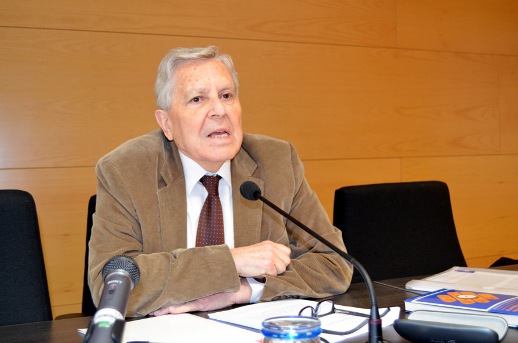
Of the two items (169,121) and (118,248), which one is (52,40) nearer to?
(169,121)

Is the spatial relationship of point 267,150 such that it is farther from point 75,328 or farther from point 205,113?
point 75,328

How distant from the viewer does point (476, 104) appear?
4.20 m

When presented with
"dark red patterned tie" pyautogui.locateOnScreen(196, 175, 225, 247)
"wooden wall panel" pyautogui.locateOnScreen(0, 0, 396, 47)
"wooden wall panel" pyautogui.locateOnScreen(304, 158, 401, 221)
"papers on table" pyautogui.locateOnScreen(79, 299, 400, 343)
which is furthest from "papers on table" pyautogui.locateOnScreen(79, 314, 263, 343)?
"wooden wall panel" pyautogui.locateOnScreen(304, 158, 401, 221)

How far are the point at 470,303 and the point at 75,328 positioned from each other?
88cm

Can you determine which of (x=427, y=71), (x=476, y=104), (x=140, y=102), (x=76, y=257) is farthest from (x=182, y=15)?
(x=476, y=104)

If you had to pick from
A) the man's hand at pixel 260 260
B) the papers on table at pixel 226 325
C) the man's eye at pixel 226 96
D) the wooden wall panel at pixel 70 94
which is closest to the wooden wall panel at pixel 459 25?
the wooden wall panel at pixel 70 94

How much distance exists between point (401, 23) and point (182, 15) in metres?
1.35

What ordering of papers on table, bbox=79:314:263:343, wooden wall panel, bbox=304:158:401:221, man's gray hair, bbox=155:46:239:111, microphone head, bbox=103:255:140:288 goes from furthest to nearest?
wooden wall panel, bbox=304:158:401:221
man's gray hair, bbox=155:46:239:111
papers on table, bbox=79:314:263:343
microphone head, bbox=103:255:140:288

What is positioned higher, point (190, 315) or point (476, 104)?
point (476, 104)

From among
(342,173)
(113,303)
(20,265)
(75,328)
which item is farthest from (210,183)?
(342,173)

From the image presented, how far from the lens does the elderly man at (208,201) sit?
1.86m

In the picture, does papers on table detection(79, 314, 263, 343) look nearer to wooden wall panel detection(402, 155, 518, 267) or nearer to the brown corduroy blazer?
the brown corduroy blazer

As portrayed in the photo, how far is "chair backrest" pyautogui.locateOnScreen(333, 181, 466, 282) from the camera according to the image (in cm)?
233

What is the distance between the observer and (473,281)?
1.84 metres
